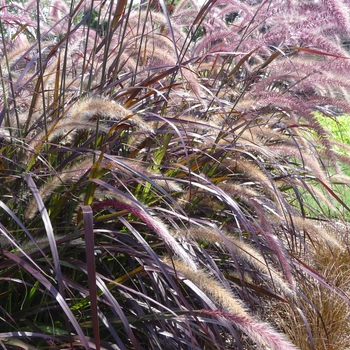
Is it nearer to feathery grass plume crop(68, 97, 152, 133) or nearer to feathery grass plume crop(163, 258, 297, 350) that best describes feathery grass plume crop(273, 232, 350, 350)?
feathery grass plume crop(163, 258, 297, 350)

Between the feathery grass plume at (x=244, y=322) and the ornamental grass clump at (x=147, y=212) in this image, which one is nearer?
the feathery grass plume at (x=244, y=322)

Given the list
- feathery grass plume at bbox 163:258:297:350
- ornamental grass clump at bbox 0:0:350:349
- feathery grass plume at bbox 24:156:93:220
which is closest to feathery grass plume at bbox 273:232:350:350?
ornamental grass clump at bbox 0:0:350:349

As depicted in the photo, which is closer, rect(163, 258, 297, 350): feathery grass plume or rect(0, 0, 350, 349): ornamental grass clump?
rect(163, 258, 297, 350): feathery grass plume

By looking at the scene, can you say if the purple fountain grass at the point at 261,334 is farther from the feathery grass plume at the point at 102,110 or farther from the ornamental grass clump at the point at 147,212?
the feathery grass plume at the point at 102,110

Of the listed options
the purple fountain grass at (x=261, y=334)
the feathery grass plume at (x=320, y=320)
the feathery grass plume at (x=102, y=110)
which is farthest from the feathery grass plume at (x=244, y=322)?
the feathery grass plume at (x=320, y=320)

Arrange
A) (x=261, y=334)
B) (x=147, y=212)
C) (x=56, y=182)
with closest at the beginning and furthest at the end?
(x=261, y=334)
(x=147, y=212)
(x=56, y=182)

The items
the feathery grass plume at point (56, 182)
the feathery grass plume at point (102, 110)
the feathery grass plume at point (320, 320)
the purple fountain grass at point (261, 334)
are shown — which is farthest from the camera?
the feathery grass plume at point (320, 320)

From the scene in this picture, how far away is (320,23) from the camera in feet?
7.50

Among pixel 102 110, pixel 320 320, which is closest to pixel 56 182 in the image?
pixel 102 110

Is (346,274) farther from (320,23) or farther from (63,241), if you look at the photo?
(63,241)

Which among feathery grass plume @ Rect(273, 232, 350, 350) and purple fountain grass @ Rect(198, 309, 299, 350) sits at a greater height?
purple fountain grass @ Rect(198, 309, 299, 350)

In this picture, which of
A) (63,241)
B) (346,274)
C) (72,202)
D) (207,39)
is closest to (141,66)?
(207,39)

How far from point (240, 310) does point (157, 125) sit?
885mm

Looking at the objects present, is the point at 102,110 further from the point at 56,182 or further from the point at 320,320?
the point at 320,320
